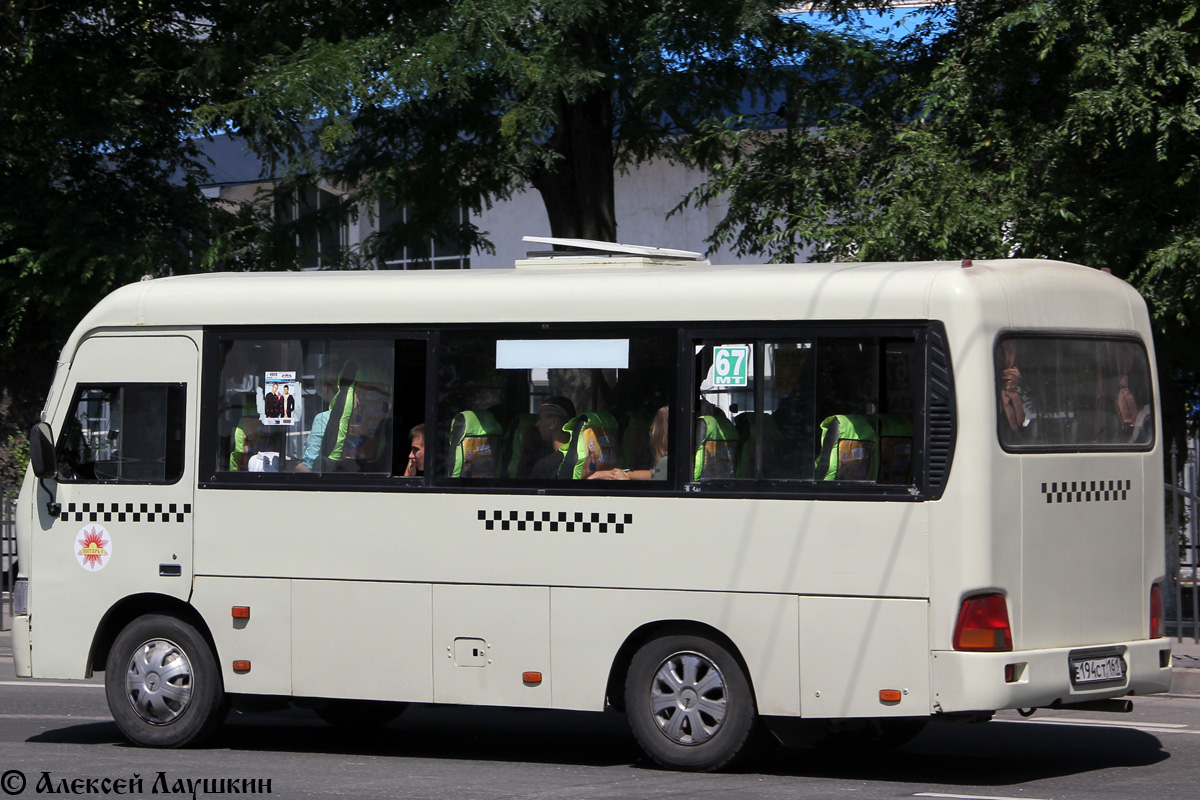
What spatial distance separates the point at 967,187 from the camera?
1368 centimetres

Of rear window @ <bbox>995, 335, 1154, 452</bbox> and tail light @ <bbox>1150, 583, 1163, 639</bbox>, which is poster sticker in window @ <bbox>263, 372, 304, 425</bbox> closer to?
rear window @ <bbox>995, 335, 1154, 452</bbox>

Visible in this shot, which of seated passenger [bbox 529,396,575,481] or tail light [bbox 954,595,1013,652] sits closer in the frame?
tail light [bbox 954,595,1013,652]

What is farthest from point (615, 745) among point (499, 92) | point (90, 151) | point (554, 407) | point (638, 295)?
point (90, 151)

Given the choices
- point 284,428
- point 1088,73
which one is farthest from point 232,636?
point 1088,73

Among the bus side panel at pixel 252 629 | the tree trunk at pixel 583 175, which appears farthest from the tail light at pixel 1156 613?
the tree trunk at pixel 583 175

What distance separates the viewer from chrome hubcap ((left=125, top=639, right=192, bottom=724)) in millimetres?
10320

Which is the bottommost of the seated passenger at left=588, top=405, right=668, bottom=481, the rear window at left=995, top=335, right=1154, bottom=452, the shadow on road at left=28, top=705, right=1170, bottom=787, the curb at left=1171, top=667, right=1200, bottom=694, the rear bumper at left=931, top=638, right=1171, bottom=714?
the shadow on road at left=28, top=705, right=1170, bottom=787

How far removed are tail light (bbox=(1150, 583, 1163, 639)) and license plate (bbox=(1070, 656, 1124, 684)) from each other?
0.45 m

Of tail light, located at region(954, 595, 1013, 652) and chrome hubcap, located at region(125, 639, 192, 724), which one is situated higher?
tail light, located at region(954, 595, 1013, 652)

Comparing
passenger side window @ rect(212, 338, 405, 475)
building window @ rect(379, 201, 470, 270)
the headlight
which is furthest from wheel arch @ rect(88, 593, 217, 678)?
building window @ rect(379, 201, 470, 270)

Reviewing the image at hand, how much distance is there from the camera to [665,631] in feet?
30.1

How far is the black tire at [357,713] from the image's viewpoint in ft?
36.4

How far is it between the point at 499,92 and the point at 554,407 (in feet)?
23.9

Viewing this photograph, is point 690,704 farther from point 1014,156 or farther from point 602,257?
point 1014,156
